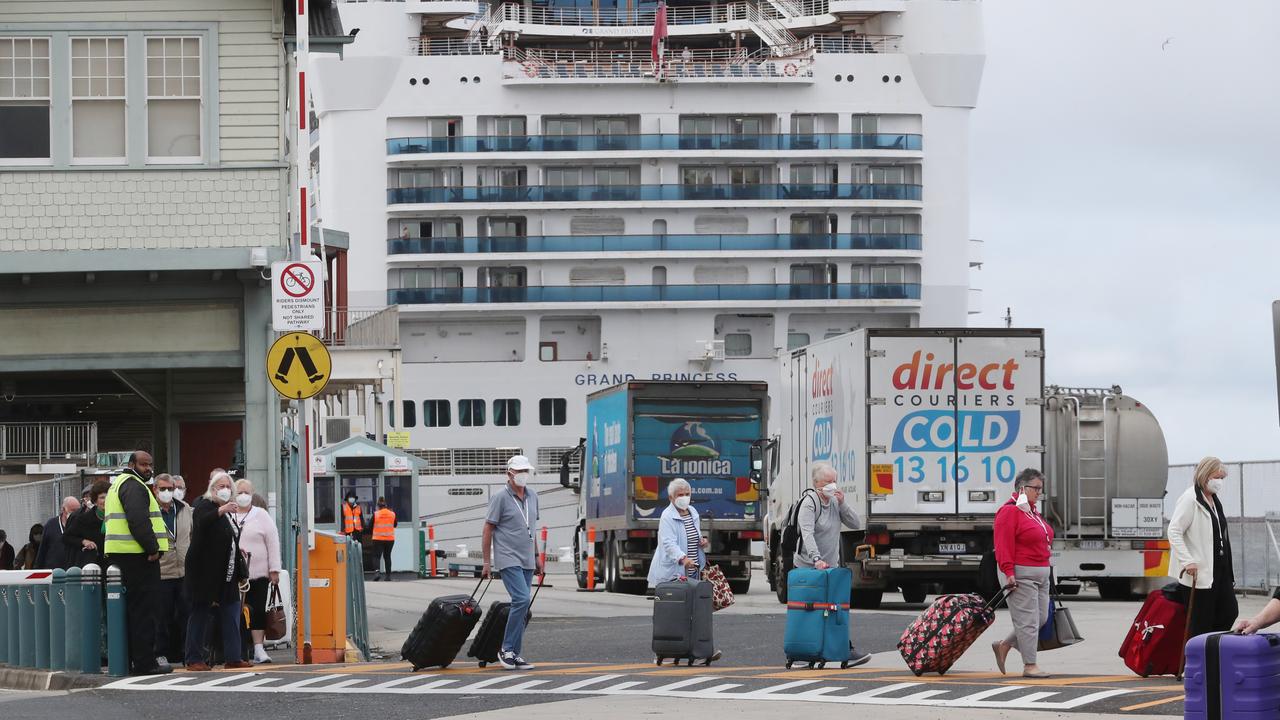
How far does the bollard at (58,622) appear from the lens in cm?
1689

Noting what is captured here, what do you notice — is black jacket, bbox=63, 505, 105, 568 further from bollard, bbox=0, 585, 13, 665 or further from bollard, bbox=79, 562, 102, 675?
bollard, bbox=79, 562, 102, 675

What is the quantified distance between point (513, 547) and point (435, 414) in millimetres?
61667

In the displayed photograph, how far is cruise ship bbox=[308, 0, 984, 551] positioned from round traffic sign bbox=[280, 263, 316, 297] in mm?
60220

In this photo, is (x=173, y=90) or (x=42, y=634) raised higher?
(x=173, y=90)

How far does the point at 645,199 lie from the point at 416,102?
950 cm

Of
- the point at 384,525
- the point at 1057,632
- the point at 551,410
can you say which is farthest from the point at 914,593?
the point at 551,410

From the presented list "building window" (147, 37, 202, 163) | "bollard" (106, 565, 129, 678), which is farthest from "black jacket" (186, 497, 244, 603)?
"building window" (147, 37, 202, 163)

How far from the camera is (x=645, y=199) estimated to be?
78.4m

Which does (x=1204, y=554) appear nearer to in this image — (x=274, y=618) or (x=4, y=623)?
(x=274, y=618)

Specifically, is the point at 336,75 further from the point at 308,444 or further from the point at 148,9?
the point at 308,444

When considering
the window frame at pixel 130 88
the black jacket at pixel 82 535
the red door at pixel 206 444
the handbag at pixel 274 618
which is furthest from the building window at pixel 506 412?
the handbag at pixel 274 618

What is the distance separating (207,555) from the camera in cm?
1678

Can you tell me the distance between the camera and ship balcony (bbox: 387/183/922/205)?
78.6 meters

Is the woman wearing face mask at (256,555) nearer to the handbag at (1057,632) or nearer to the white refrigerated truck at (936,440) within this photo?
the handbag at (1057,632)
